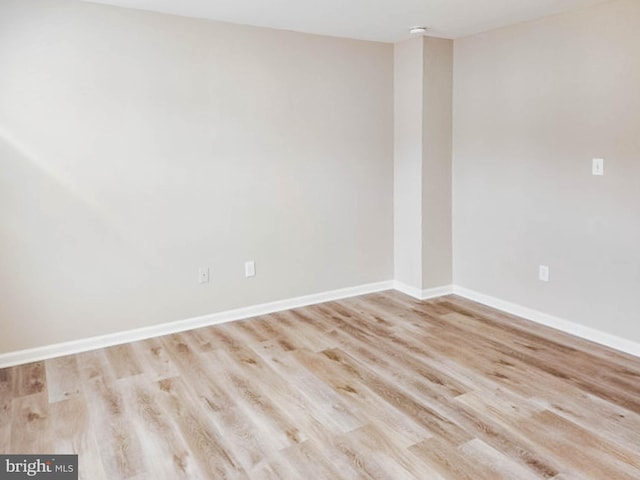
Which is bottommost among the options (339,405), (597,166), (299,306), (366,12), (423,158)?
(339,405)

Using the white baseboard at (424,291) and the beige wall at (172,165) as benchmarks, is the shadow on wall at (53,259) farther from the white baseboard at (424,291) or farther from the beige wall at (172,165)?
the white baseboard at (424,291)

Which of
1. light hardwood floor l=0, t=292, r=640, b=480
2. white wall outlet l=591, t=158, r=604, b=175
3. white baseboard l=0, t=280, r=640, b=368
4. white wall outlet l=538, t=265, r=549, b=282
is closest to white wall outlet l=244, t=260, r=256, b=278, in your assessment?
white baseboard l=0, t=280, r=640, b=368

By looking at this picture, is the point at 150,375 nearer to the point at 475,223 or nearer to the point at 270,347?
the point at 270,347

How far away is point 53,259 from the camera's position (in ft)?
10.5

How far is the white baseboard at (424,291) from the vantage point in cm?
436

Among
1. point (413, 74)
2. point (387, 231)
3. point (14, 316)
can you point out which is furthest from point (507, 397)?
point (14, 316)

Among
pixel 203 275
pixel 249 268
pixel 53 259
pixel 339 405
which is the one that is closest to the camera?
pixel 339 405

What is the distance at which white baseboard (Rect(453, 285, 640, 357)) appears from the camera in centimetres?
322

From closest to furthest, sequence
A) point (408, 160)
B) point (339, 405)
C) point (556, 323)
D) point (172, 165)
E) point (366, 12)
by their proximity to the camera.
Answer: point (339, 405) < point (366, 12) < point (172, 165) < point (556, 323) < point (408, 160)

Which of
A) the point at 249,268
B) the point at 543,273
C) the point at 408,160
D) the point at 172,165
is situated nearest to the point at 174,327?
the point at 249,268

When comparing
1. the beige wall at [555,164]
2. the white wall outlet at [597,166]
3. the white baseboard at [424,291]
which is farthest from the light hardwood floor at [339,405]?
the white wall outlet at [597,166]

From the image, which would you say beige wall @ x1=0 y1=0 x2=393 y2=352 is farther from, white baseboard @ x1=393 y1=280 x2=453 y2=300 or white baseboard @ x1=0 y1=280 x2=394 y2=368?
white baseboard @ x1=393 y1=280 x2=453 y2=300

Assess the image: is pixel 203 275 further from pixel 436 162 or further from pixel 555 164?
pixel 555 164

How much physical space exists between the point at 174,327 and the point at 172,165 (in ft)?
3.82
